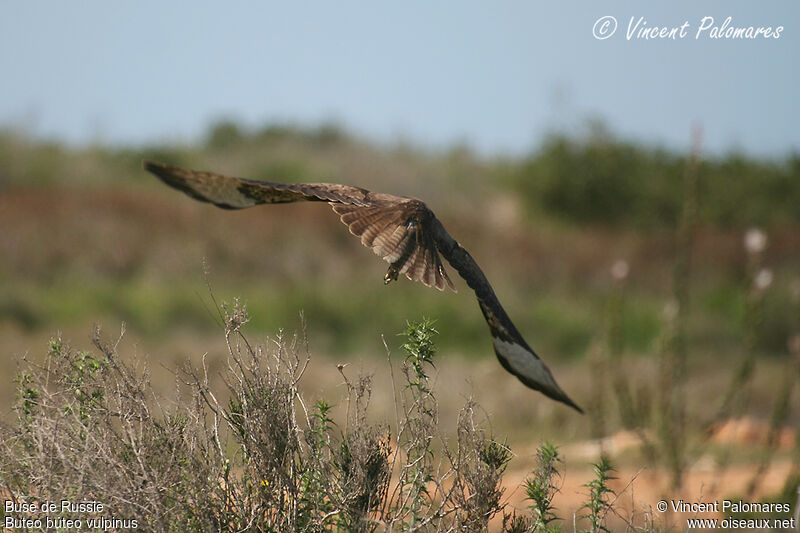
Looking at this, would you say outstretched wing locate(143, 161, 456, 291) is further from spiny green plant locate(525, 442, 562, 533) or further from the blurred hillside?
the blurred hillside

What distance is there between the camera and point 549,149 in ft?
106

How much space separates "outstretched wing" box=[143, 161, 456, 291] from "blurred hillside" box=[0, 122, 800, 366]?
1283 centimetres

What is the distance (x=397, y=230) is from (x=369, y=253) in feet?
66.8

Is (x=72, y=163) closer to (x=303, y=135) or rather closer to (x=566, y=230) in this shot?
(x=303, y=135)

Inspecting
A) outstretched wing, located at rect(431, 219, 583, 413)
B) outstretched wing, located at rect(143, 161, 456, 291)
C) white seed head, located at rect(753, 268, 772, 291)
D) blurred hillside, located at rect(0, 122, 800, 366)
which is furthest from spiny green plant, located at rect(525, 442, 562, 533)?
blurred hillside, located at rect(0, 122, 800, 366)

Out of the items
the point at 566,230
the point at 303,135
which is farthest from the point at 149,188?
the point at 566,230

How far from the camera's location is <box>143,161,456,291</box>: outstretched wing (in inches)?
155

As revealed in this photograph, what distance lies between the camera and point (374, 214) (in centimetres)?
409

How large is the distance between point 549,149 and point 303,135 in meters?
8.97

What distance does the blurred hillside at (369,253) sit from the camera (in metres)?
20.2

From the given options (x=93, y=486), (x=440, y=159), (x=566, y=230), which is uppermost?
(x=440, y=159)

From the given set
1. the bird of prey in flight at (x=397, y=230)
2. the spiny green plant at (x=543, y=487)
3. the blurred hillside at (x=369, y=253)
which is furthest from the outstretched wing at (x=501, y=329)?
the blurred hillside at (x=369, y=253)

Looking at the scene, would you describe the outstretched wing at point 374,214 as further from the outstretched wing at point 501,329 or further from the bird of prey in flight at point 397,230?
the outstretched wing at point 501,329

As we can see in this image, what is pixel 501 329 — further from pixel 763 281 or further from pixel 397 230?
pixel 763 281
